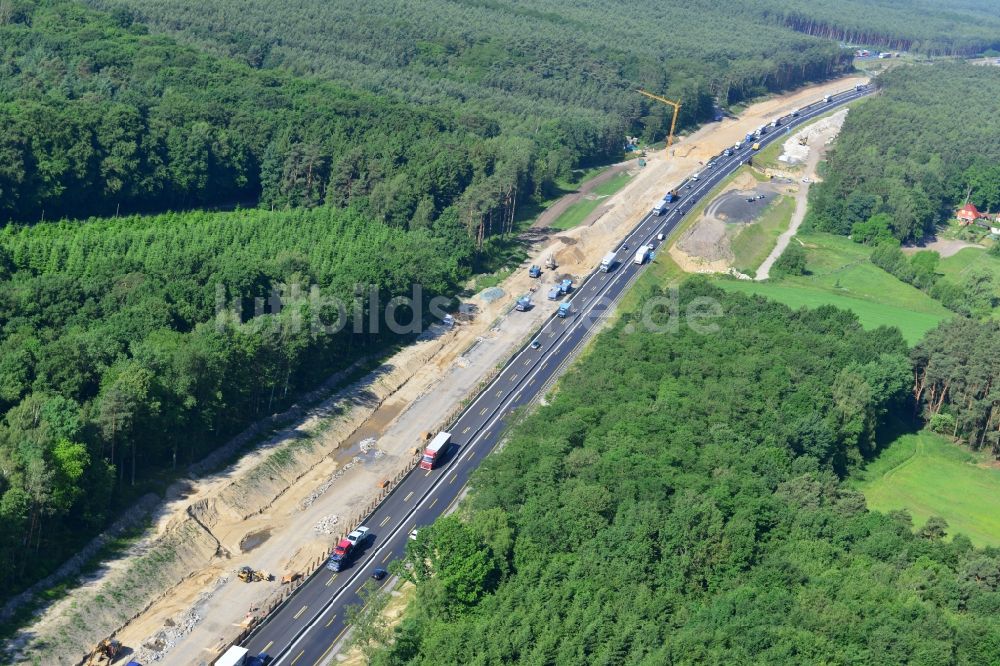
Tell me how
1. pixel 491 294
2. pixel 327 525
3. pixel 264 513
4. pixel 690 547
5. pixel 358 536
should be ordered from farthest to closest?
pixel 491 294
pixel 264 513
pixel 327 525
pixel 358 536
pixel 690 547

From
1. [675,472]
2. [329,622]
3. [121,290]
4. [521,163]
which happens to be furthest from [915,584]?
[521,163]

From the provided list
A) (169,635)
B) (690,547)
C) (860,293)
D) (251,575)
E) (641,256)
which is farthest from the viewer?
(860,293)

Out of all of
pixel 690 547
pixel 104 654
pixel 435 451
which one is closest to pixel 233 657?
pixel 104 654

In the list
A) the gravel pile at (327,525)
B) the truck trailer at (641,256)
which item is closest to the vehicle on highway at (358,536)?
the gravel pile at (327,525)

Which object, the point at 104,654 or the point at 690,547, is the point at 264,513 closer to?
the point at 104,654

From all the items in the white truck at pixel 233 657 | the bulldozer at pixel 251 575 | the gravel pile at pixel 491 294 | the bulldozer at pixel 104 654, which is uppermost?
the gravel pile at pixel 491 294

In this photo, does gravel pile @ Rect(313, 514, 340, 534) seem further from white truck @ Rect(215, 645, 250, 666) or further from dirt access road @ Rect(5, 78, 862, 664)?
white truck @ Rect(215, 645, 250, 666)

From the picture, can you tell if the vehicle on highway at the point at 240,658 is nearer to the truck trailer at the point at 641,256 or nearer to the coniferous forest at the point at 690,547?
the coniferous forest at the point at 690,547
